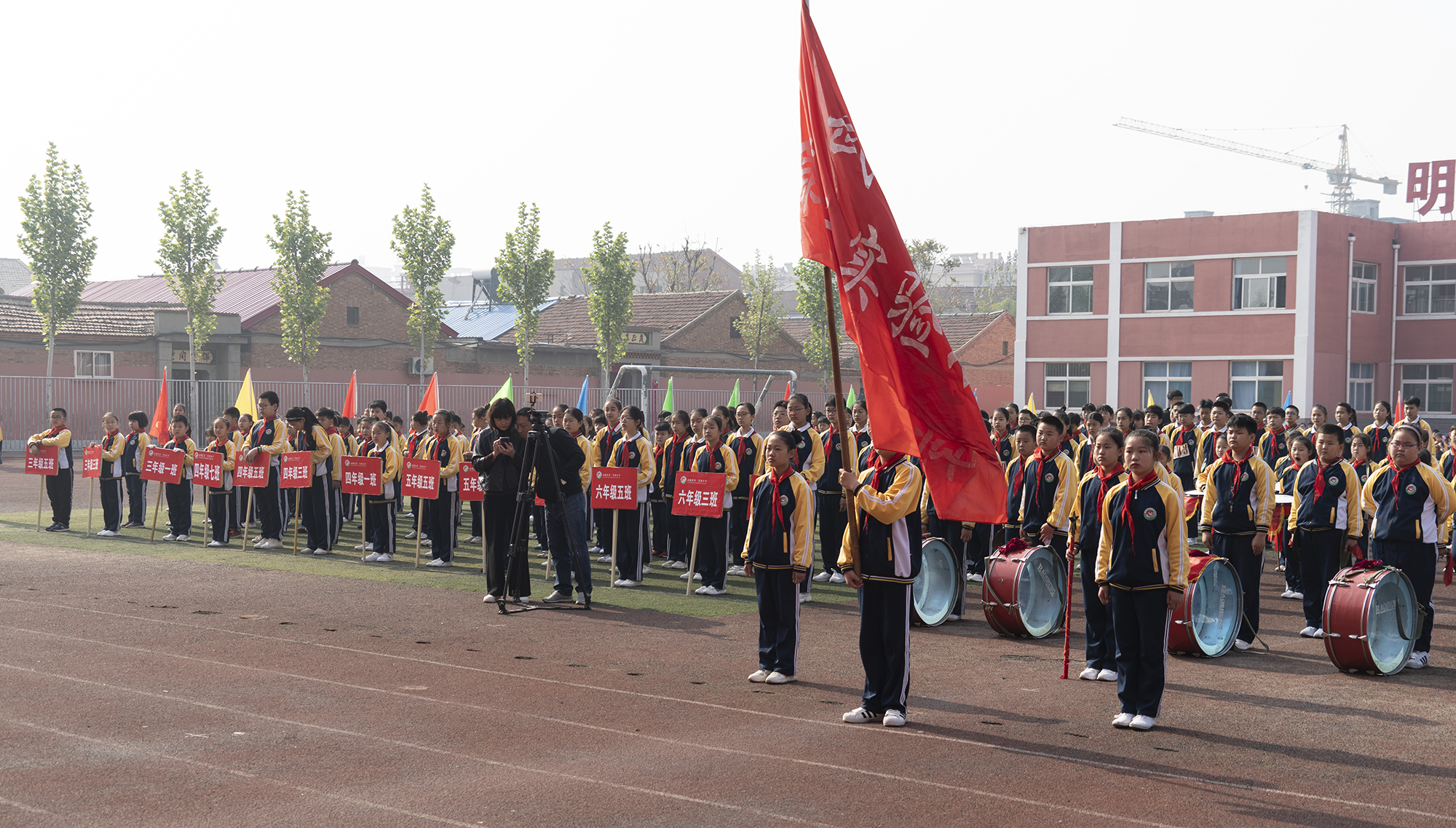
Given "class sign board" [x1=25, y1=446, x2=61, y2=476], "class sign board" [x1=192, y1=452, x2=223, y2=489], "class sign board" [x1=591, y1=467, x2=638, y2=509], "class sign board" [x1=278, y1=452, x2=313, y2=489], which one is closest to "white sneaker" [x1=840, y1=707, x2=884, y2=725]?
"class sign board" [x1=591, y1=467, x2=638, y2=509]

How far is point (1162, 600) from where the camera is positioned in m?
8.02

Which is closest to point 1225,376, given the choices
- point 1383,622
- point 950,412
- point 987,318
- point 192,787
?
point 987,318

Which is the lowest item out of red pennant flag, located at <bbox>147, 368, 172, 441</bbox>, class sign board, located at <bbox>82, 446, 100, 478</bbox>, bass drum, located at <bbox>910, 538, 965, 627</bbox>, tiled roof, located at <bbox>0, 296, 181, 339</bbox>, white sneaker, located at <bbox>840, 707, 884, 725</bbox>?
white sneaker, located at <bbox>840, 707, 884, 725</bbox>

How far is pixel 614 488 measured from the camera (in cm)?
1412

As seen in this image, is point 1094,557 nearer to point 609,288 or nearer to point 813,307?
point 609,288

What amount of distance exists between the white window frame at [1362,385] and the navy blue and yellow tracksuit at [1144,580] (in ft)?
117

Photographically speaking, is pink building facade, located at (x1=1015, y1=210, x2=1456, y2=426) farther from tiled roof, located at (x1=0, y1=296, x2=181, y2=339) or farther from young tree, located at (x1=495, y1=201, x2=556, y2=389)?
tiled roof, located at (x1=0, y1=296, x2=181, y2=339)

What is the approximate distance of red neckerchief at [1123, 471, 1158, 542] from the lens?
26.6 ft

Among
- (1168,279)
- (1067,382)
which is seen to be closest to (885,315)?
(1168,279)

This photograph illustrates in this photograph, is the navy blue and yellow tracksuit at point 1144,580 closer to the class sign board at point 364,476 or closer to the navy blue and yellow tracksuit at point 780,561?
the navy blue and yellow tracksuit at point 780,561

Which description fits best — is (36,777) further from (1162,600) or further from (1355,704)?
(1355,704)

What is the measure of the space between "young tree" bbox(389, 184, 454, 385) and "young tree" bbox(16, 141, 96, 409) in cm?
950

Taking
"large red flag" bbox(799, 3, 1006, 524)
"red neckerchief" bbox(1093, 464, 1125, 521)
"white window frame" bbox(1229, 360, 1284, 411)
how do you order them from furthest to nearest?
"white window frame" bbox(1229, 360, 1284, 411) < "red neckerchief" bbox(1093, 464, 1125, 521) < "large red flag" bbox(799, 3, 1006, 524)

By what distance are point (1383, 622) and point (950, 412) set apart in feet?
14.6
